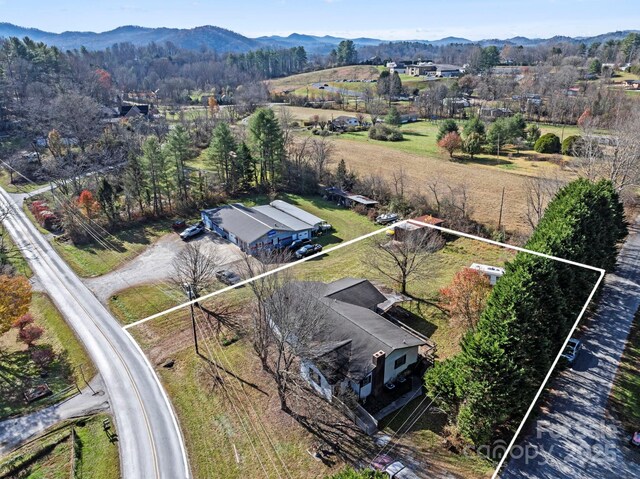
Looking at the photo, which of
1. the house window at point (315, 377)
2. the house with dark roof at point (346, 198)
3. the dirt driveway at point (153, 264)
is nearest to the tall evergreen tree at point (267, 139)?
the house with dark roof at point (346, 198)

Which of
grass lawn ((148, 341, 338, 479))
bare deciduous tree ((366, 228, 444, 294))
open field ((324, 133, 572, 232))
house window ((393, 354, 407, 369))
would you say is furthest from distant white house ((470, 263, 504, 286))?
grass lawn ((148, 341, 338, 479))

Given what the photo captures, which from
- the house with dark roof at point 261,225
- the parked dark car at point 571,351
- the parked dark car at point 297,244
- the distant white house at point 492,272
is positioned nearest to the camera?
the parked dark car at point 571,351

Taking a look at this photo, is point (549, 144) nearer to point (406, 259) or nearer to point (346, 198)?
point (346, 198)

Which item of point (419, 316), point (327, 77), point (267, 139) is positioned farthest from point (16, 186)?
point (327, 77)

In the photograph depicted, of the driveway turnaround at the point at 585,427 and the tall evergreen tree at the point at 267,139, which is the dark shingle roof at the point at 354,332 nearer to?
the driveway turnaround at the point at 585,427

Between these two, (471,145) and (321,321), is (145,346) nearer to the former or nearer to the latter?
(321,321)

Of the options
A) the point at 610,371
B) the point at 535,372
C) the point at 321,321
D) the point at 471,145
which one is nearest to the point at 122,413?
the point at 321,321

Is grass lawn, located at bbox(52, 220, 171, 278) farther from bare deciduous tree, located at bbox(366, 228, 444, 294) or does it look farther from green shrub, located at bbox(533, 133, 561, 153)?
green shrub, located at bbox(533, 133, 561, 153)
